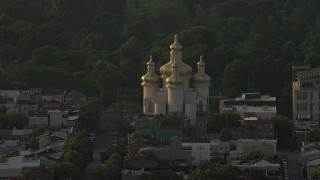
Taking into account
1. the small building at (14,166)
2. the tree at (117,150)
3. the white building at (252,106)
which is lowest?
the small building at (14,166)

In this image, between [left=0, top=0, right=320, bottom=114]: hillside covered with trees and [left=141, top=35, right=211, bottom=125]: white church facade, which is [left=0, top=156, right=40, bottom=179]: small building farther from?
[left=0, top=0, right=320, bottom=114]: hillside covered with trees

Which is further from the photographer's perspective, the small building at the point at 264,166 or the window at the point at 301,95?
the window at the point at 301,95

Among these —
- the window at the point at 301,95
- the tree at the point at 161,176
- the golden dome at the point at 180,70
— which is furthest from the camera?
the window at the point at 301,95

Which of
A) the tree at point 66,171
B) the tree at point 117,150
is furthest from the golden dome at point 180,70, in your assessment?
the tree at point 66,171

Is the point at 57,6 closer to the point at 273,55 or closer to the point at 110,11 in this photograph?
the point at 110,11

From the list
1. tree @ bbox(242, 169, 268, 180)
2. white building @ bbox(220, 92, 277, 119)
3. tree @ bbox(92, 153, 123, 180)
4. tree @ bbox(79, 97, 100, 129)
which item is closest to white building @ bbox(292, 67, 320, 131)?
white building @ bbox(220, 92, 277, 119)

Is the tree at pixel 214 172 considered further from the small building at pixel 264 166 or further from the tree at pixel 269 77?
the tree at pixel 269 77

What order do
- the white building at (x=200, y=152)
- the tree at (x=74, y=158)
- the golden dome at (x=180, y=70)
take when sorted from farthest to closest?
the golden dome at (x=180, y=70)
the white building at (x=200, y=152)
the tree at (x=74, y=158)
